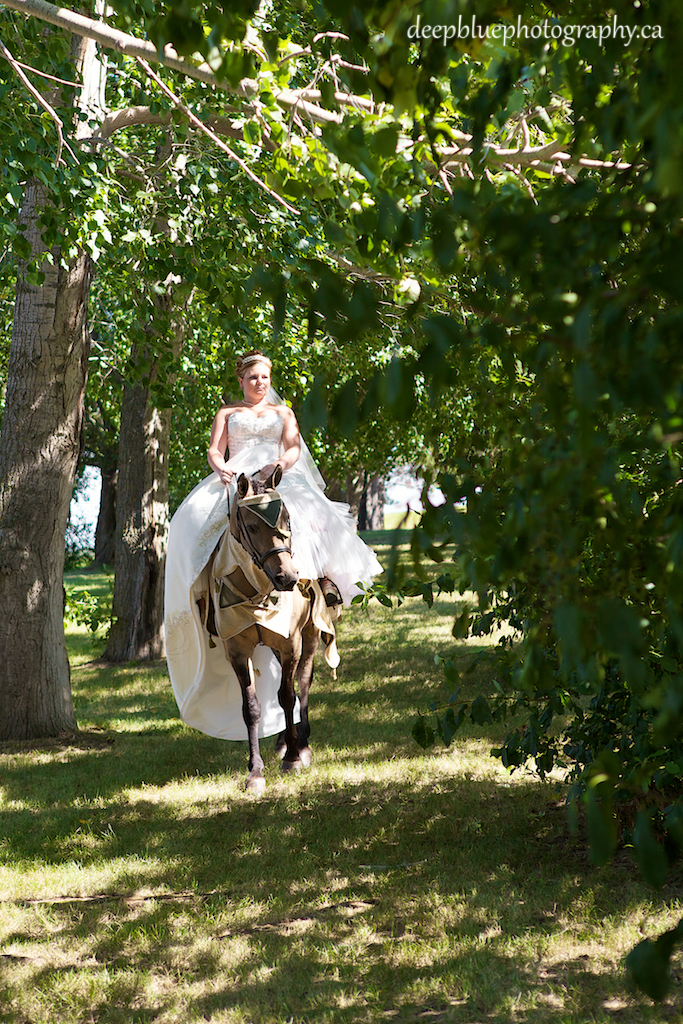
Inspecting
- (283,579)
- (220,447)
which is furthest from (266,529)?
(220,447)

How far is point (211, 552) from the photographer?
630 cm

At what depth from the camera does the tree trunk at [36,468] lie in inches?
278

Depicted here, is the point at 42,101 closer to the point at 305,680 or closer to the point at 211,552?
the point at 211,552

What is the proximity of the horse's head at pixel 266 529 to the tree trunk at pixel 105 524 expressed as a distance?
22463 millimetres

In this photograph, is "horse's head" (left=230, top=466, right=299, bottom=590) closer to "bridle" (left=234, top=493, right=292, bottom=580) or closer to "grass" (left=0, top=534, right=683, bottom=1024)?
"bridle" (left=234, top=493, right=292, bottom=580)

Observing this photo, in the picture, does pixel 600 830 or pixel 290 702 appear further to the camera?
pixel 290 702

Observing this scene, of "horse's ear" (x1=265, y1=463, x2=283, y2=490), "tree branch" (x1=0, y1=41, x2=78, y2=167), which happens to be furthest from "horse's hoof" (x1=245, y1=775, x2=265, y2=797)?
"tree branch" (x1=0, y1=41, x2=78, y2=167)

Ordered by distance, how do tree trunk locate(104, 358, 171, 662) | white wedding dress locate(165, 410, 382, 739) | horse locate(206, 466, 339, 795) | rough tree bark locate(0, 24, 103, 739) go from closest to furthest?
1. horse locate(206, 466, 339, 795)
2. white wedding dress locate(165, 410, 382, 739)
3. rough tree bark locate(0, 24, 103, 739)
4. tree trunk locate(104, 358, 171, 662)

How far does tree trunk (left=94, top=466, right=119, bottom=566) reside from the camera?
2806 centimetres

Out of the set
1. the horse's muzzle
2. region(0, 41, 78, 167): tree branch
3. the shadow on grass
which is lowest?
the shadow on grass

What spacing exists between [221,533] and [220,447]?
1049 millimetres

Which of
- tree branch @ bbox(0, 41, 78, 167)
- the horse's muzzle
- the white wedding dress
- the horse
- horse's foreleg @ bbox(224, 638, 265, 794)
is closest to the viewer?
tree branch @ bbox(0, 41, 78, 167)

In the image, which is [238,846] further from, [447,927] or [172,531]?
[172,531]

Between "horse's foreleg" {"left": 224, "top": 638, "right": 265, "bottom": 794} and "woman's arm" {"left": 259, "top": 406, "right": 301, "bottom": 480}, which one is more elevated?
"woman's arm" {"left": 259, "top": 406, "right": 301, "bottom": 480}
